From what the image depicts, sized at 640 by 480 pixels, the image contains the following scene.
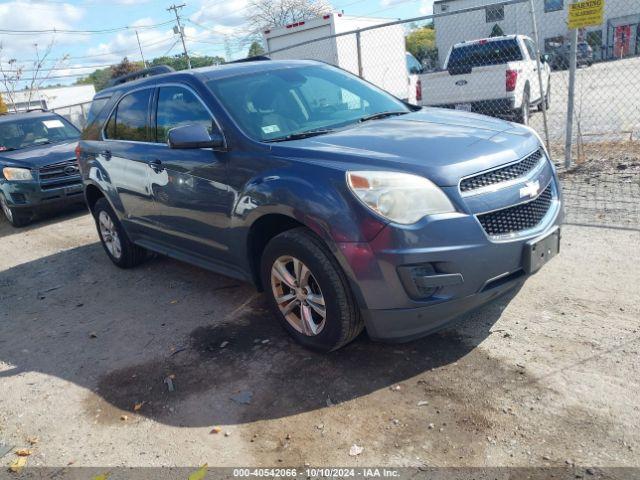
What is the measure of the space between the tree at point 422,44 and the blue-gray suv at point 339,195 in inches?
1450

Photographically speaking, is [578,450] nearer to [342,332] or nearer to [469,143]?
[342,332]

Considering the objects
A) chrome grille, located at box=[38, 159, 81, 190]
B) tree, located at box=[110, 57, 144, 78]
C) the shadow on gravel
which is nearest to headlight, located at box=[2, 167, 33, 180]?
chrome grille, located at box=[38, 159, 81, 190]

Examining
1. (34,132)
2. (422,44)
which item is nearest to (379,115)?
(34,132)

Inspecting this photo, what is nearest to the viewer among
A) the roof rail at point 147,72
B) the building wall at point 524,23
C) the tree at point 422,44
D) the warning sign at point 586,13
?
the roof rail at point 147,72

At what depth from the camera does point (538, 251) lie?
315 centimetres

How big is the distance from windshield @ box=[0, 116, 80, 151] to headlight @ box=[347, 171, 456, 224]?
8.65 meters

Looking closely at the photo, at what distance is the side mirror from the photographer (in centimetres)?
374

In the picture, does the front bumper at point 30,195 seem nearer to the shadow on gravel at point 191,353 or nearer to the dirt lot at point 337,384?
the shadow on gravel at point 191,353

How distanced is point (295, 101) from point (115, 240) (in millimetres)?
2890

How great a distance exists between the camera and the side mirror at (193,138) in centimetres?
374

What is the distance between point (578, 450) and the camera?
248cm

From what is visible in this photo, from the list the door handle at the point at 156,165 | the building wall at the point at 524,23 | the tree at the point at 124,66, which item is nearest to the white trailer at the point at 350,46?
the door handle at the point at 156,165

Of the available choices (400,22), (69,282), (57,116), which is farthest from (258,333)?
(57,116)

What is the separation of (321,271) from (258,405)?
2.81 ft
